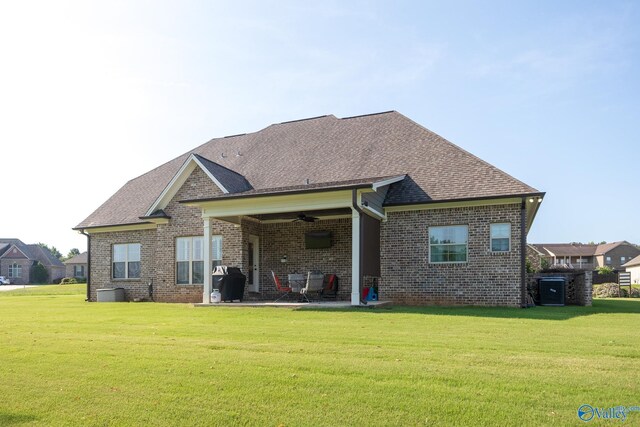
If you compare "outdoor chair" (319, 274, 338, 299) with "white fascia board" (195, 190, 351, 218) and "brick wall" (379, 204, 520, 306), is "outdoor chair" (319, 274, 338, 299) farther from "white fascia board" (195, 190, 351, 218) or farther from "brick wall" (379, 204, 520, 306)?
"white fascia board" (195, 190, 351, 218)

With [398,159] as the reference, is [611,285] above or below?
below

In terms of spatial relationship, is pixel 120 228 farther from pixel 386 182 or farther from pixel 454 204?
pixel 454 204

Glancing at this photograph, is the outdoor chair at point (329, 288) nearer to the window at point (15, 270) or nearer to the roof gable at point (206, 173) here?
the roof gable at point (206, 173)

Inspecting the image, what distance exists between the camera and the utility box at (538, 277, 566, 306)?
16.7 meters

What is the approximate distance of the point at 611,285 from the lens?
31.3 m

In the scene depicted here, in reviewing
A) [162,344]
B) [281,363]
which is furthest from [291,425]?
[162,344]

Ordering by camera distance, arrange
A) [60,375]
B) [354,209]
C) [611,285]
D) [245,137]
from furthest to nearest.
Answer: [611,285] → [245,137] → [354,209] → [60,375]

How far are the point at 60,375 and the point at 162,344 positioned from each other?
82.8 inches

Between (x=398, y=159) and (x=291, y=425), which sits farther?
(x=398, y=159)

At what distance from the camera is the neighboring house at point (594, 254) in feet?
281

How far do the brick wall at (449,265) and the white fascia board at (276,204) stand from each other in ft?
8.50

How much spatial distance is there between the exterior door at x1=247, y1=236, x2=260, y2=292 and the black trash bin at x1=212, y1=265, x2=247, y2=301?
1.95 metres

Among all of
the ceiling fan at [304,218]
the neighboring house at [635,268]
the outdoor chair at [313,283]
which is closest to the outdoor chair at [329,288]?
the outdoor chair at [313,283]

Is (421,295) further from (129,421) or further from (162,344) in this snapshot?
(129,421)
